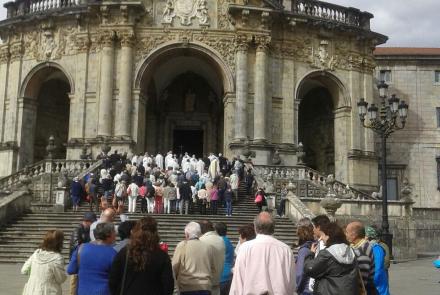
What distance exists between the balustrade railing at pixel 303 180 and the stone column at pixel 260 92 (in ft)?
9.67

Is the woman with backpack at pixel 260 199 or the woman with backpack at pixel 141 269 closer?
the woman with backpack at pixel 141 269

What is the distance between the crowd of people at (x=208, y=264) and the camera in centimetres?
526

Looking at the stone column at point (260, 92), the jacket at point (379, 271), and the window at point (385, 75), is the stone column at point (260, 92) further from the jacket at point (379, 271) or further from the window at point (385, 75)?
the jacket at point (379, 271)

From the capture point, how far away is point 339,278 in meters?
5.49

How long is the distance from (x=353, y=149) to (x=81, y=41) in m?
15.9

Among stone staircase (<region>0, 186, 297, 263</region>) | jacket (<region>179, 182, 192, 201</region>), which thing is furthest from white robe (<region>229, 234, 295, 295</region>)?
jacket (<region>179, 182, 192, 201</region>)

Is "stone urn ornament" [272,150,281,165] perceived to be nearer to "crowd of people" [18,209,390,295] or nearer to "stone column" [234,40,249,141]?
"stone column" [234,40,249,141]

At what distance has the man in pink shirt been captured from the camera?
18.1 feet

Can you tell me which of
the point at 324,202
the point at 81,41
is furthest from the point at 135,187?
the point at 81,41

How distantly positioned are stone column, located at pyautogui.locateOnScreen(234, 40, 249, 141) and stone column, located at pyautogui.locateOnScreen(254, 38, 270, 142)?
56 centimetres

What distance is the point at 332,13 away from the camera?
32281 mm

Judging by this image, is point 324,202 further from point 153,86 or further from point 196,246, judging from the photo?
point 153,86

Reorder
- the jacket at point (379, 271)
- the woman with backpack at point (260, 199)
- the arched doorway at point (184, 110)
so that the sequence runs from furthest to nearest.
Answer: the arched doorway at point (184, 110) < the woman with backpack at point (260, 199) < the jacket at point (379, 271)

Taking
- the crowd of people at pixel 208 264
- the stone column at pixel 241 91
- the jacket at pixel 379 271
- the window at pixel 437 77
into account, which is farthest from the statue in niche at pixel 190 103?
the jacket at pixel 379 271
